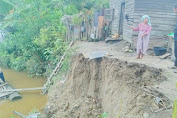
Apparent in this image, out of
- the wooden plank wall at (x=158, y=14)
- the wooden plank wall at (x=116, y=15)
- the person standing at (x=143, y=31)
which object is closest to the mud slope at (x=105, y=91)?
the person standing at (x=143, y=31)

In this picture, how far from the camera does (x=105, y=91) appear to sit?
16.4 feet

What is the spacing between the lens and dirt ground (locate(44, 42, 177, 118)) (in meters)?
2.86

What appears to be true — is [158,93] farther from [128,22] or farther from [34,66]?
[34,66]

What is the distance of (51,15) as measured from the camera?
11039 mm

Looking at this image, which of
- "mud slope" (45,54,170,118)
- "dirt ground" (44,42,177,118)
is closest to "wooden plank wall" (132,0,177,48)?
"dirt ground" (44,42,177,118)

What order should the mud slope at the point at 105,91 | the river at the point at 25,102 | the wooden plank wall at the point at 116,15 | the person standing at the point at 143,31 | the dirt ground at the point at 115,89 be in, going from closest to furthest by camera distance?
1. the dirt ground at the point at 115,89
2. the mud slope at the point at 105,91
3. the person standing at the point at 143,31
4. the river at the point at 25,102
5. the wooden plank wall at the point at 116,15

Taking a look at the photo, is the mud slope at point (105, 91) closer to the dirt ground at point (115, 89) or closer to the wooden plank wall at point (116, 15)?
the dirt ground at point (115, 89)

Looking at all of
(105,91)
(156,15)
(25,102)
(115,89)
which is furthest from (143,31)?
(25,102)

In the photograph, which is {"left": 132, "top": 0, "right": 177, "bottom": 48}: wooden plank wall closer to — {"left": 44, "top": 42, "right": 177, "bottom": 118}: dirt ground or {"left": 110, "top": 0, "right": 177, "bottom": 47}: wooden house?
{"left": 110, "top": 0, "right": 177, "bottom": 47}: wooden house

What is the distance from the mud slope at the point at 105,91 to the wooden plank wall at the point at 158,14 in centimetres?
318

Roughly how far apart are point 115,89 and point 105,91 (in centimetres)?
57

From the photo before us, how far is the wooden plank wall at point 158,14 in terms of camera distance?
22.5 ft

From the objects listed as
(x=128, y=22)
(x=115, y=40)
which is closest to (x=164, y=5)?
(x=128, y=22)

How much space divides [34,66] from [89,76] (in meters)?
6.01
